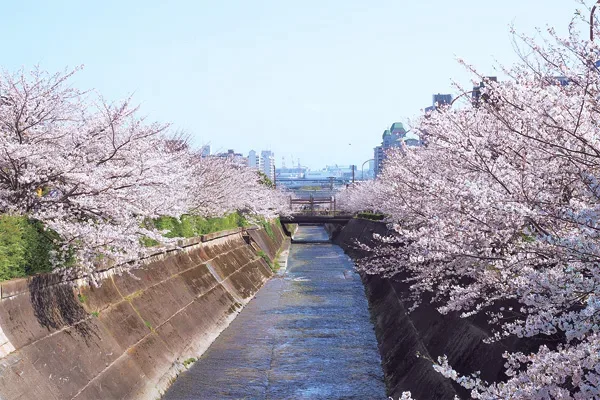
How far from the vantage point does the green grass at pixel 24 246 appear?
10891 millimetres

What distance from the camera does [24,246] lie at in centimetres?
1130

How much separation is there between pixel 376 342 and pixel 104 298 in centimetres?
844

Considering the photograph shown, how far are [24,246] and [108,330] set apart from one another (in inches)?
125

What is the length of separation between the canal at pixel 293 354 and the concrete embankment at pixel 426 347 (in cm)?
51

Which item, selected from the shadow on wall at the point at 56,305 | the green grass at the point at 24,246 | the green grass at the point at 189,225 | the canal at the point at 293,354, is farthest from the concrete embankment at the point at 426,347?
the green grass at the point at 24,246

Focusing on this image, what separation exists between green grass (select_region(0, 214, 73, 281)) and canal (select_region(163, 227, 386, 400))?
4195mm

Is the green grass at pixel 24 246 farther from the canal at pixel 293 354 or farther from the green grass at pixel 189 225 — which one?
the green grass at pixel 189 225

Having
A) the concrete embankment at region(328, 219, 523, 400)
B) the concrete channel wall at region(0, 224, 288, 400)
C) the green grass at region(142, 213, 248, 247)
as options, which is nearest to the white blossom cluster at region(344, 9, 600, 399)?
the concrete embankment at region(328, 219, 523, 400)

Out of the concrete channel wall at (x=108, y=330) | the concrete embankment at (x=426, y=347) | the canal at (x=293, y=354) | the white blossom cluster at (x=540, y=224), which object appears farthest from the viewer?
the canal at (x=293, y=354)

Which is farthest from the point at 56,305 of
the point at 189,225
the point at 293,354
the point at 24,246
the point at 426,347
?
the point at 189,225

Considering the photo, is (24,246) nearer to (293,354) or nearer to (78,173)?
(78,173)

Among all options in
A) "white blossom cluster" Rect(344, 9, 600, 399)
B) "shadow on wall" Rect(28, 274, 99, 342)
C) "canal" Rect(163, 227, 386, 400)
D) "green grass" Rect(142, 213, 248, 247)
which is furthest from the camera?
"green grass" Rect(142, 213, 248, 247)

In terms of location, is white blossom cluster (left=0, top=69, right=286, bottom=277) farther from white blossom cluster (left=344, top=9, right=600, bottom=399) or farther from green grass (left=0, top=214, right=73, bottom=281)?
white blossom cluster (left=344, top=9, right=600, bottom=399)

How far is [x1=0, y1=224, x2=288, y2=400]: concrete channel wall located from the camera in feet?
34.1
